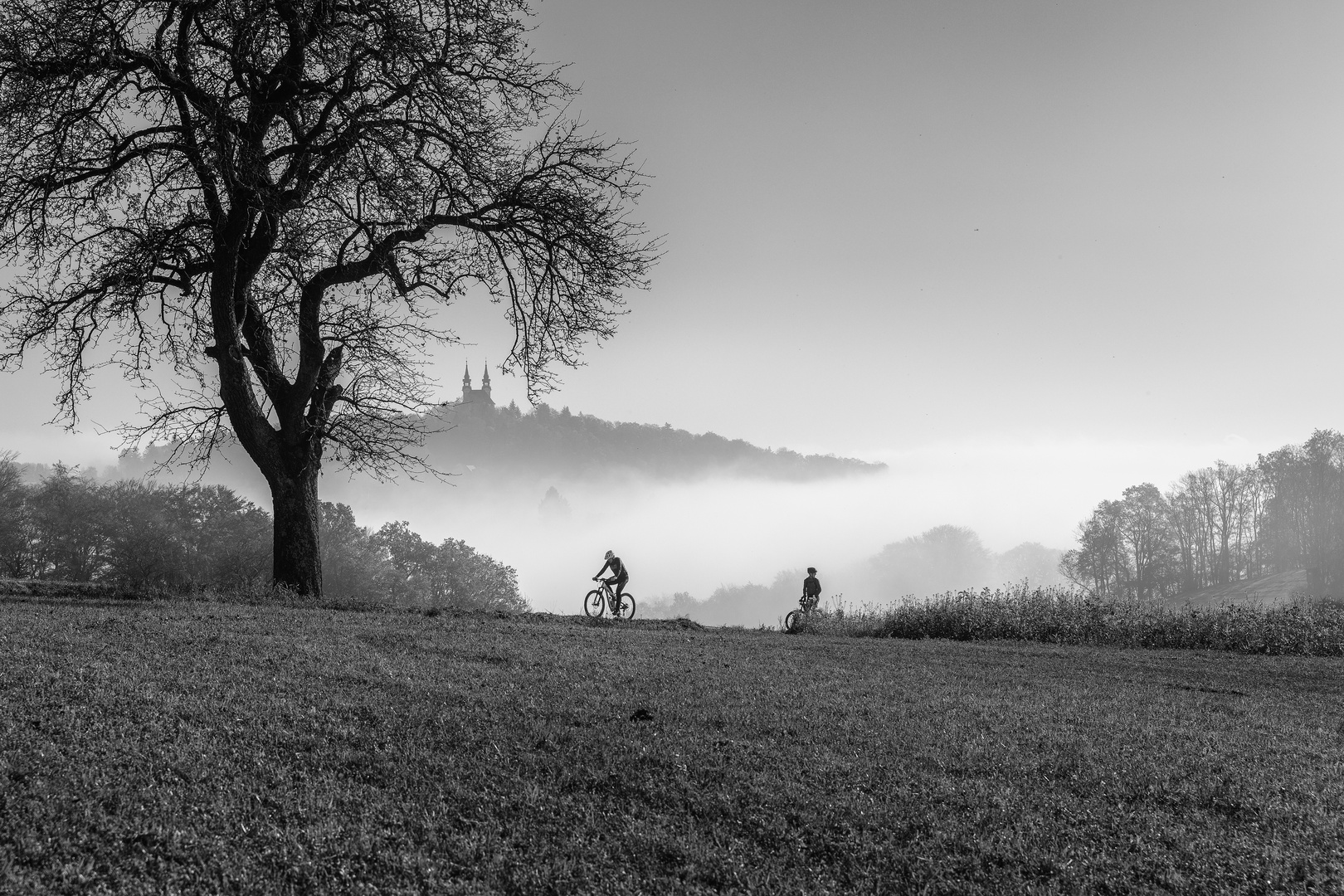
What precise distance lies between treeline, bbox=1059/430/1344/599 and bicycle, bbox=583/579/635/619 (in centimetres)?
6789

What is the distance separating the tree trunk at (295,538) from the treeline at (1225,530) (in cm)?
7862

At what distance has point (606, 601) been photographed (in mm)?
24016

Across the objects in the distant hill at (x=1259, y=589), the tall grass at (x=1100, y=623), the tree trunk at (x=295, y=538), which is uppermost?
the tree trunk at (x=295, y=538)

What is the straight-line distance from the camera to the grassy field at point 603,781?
133 inches

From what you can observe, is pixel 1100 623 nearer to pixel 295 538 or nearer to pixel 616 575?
pixel 616 575

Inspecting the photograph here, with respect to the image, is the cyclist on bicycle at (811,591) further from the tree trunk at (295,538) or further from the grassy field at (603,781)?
the grassy field at (603,781)

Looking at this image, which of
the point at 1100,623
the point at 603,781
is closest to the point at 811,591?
the point at 1100,623

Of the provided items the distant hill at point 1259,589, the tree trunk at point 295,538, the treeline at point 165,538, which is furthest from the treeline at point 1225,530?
the tree trunk at point 295,538

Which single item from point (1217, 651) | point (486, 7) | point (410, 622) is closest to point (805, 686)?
point (410, 622)

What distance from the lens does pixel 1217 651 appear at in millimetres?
14867

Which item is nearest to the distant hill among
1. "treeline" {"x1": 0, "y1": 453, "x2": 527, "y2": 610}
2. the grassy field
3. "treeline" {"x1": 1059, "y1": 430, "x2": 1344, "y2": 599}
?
"treeline" {"x1": 1059, "y1": 430, "x2": 1344, "y2": 599}

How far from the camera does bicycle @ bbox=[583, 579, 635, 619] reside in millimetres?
22875

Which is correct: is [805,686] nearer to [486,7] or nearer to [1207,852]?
[1207,852]

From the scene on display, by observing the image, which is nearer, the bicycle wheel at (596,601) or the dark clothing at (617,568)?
the dark clothing at (617,568)
